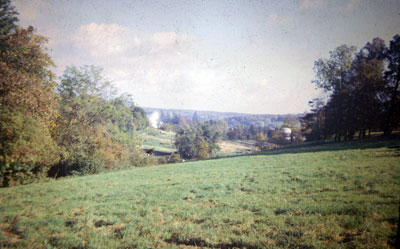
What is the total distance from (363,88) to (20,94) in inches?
1567

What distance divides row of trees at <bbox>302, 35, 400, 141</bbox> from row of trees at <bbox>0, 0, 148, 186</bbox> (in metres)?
36.3

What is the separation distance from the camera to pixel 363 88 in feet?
86.5

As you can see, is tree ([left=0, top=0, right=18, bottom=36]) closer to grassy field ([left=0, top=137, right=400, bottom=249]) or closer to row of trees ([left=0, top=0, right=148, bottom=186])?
row of trees ([left=0, top=0, right=148, bottom=186])

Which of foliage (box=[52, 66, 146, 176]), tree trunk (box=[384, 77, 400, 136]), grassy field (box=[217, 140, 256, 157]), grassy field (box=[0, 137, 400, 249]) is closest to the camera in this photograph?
grassy field (box=[0, 137, 400, 249])

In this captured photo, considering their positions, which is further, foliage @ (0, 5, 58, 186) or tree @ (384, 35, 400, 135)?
tree @ (384, 35, 400, 135)

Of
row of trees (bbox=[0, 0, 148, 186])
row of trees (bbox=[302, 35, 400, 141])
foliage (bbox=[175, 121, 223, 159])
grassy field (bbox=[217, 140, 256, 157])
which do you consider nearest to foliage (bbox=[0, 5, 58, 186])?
row of trees (bbox=[0, 0, 148, 186])

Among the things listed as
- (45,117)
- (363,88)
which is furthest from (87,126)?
(363,88)

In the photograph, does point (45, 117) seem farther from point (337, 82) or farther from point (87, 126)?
point (337, 82)

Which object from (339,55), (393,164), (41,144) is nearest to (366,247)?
(393,164)

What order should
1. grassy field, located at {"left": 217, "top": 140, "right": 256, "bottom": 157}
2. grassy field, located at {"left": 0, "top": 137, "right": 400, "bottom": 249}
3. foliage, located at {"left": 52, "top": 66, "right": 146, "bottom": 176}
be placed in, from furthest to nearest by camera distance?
1. grassy field, located at {"left": 217, "top": 140, "right": 256, "bottom": 157}
2. foliage, located at {"left": 52, "top": 66, "right": 146, "bottom": 176}
3. grassy field, located at {"left": 0, "top": 137, "right": 400, "bottom": 249}

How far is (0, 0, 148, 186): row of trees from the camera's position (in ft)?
32.0

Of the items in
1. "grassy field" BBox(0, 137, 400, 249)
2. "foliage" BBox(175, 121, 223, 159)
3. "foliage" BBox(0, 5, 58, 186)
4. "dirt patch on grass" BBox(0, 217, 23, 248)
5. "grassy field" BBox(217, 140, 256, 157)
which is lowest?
"grassy field" BBox(217, 140, 256, 157)

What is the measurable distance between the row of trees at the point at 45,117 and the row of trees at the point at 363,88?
3631 centimetres

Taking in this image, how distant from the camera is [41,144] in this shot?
1190cm
